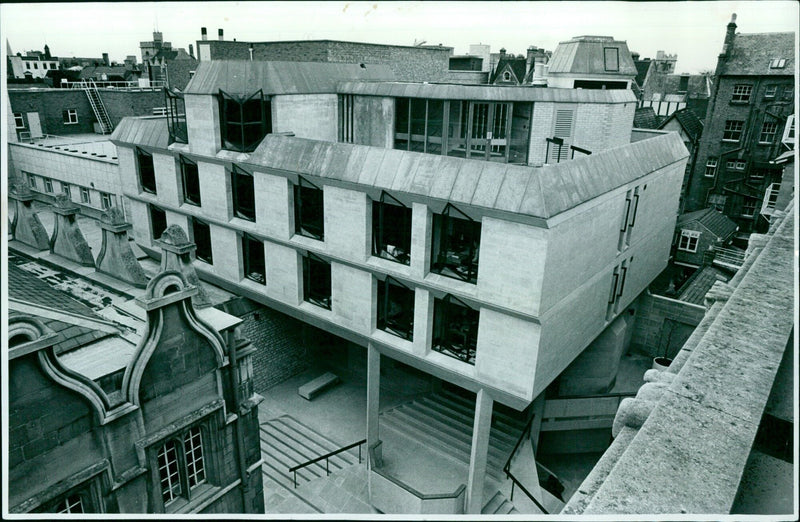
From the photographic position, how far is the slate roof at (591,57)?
2473cm

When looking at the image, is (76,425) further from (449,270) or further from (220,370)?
(449,270)

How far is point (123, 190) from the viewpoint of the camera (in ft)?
99.4

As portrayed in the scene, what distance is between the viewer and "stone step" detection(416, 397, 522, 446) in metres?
23.6

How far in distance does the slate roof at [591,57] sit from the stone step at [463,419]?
1648 centimetres

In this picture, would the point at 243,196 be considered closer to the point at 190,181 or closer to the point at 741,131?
the point at 190,181

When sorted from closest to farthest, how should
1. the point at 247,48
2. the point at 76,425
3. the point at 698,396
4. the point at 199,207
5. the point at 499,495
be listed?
the point at 698,396 < the point at 76,425 < the point at 499,495 < the point at 199,207 < the point at 247,48

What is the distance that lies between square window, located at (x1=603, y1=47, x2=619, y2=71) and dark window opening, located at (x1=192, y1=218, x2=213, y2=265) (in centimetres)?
2055

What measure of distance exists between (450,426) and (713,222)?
27.6m

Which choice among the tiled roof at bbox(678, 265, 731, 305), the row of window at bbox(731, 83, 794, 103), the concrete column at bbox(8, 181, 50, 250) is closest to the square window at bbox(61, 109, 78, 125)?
the concrete column at bbox(8, 181, 50, 250)

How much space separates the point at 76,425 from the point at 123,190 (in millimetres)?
21934

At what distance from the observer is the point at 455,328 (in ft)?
65.4

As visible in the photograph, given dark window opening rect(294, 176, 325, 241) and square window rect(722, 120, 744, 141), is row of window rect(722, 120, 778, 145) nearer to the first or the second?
square window rect(722, 120, 744, 141)

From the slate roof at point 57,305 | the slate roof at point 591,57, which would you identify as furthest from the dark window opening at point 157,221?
the slate roof at point 591,57

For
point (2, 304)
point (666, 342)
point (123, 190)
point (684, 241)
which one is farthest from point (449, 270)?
point (684, 241)
